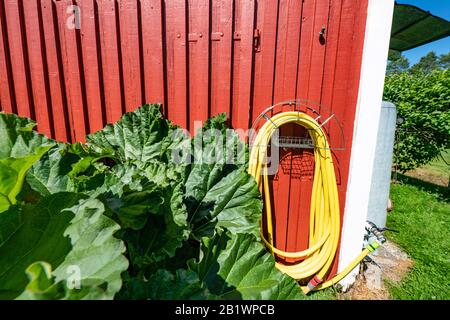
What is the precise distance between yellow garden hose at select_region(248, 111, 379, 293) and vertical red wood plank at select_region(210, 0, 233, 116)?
414 mm

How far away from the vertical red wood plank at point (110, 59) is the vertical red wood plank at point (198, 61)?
2.00ft

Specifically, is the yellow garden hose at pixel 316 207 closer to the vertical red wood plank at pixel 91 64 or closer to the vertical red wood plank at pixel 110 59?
the vertical red wood plank at pixel 110 59

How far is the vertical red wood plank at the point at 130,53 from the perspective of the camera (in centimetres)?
209

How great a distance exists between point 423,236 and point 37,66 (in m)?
4.77

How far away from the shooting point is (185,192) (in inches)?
66.4

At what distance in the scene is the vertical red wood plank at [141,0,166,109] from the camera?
81.3 inches

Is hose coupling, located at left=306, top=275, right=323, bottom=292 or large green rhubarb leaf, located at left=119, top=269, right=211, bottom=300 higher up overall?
large green rhubarb leaf, located at left=119, top=269, right=211, bottom=300

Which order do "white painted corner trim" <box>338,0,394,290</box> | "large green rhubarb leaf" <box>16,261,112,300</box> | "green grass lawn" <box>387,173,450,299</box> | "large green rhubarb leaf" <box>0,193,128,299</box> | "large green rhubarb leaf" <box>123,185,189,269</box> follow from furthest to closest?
"green grass lawn" <box>387,173,450,299</box>
"white painted corner trim" <box>338,0,394,290</box>
"large green rhubarb leaf" <box>123,185,189,269</box>
"large green rhubarb leaf" <box>0,193,128,299</box>
"large green rhubarb leaf" <box>16,261,112,300</box>

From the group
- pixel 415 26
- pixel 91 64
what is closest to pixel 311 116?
pixel 91 64

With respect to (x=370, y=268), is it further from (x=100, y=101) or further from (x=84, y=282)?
(x=100, y=101)

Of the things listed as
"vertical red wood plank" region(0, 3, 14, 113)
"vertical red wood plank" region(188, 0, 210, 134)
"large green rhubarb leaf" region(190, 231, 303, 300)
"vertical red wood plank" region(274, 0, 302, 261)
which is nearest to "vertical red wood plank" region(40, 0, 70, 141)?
"vertical red wood plank" region(0, 3, 14, 113)

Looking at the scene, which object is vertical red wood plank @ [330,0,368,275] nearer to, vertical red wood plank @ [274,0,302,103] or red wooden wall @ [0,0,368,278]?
red wooden wall @ [0,0,368,278]

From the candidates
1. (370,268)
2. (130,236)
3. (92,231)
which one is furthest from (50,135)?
(370,268)

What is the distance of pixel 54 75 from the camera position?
7.55ft
